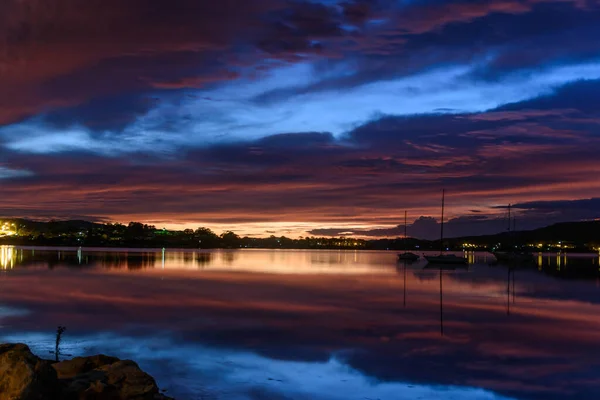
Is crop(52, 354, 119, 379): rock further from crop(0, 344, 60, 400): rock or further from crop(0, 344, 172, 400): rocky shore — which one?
crop(0, 344, 60, 400): rock

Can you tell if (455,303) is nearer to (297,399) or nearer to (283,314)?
(283,314)

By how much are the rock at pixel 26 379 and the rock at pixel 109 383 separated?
2.04 feet

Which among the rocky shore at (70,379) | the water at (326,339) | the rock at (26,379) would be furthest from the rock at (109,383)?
the water at (326,339)

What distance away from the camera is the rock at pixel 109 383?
11.8 meters

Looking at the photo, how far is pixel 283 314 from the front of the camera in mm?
29922

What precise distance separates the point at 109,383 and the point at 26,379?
194 centimetres

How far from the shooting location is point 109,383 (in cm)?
1222

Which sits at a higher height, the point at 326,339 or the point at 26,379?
the point at 26,379

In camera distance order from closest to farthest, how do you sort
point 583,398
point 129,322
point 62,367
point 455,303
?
point 62,367, point 583,398, point 129,322, point 455,303

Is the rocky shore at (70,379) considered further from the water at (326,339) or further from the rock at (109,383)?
the water at (326,339)

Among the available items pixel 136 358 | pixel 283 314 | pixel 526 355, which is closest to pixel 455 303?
pixel 283 314

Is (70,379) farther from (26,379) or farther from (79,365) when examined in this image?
(26,379)

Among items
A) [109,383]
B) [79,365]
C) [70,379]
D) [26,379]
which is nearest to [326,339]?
[79,365]

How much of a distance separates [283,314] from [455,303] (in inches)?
502
